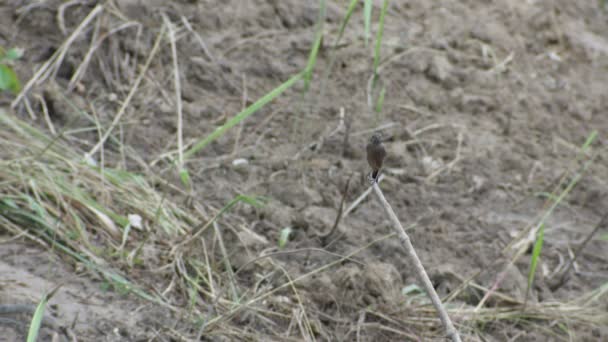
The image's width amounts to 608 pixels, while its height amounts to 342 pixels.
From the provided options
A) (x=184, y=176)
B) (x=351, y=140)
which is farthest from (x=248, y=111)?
(x=351, y=140)

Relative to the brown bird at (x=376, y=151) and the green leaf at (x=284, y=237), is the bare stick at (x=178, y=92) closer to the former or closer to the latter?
the green leaf at (x=284, y=237)

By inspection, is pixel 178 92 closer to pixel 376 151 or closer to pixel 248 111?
pixel 248 111

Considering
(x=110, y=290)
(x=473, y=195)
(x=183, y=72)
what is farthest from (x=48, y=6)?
(x=473, y=195)

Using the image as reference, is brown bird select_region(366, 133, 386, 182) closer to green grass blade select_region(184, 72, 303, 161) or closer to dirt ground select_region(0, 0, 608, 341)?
dirt ground select_region(0, 0, 608, 341)

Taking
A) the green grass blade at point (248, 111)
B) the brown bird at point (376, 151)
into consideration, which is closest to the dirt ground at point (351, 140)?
the green grass blade at point (248, 111)

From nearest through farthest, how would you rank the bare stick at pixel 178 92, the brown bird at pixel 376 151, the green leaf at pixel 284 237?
the brown bird at pixel 376 151 < the green leaf at pixel 284 237 < the bare stick at pixel 178 92

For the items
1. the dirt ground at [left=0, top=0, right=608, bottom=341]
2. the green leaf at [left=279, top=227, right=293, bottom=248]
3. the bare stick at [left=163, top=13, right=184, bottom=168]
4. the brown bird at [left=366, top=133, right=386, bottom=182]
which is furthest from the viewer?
the bare stick at [left=163, top=13, right=184, bottom=168]

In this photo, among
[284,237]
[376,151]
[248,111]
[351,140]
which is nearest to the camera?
[376,151]

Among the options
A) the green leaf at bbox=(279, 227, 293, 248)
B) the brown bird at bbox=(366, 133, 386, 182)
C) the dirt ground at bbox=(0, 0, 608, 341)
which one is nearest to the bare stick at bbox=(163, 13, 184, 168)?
the dirt ground at bbox=(0, 0, 608, 341)
